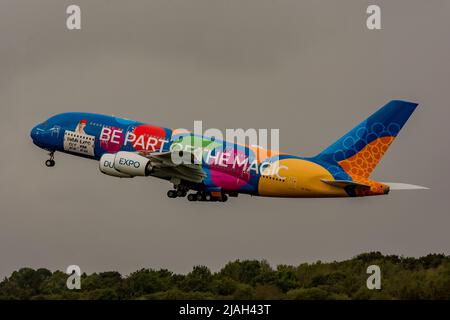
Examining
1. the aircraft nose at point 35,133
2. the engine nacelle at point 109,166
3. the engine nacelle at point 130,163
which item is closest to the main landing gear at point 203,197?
the engine nacelle at point 130,163

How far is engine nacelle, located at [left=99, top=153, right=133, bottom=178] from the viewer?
10882cm

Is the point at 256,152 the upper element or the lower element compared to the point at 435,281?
upper

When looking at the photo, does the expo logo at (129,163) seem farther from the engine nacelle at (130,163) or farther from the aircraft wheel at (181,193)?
the aircraft wheel at (181,193)

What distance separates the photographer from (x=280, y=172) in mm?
108062

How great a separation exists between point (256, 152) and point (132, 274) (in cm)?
1978

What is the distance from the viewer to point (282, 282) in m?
117

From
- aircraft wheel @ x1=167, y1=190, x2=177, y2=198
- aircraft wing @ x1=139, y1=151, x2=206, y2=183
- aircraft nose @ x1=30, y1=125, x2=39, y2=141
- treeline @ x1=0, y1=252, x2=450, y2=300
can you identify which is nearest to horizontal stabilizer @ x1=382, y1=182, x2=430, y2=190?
treeline @ x1=0, y1=252, x2=450, y2=300

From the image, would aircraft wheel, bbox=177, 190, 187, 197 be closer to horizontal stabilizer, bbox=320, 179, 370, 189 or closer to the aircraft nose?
horizontal stabilizer, bbox=320, 179, 370, 189

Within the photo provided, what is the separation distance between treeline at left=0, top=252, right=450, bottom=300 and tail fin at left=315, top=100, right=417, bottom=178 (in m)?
9.12

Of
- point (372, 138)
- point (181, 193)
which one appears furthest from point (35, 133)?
point (372, 138)
